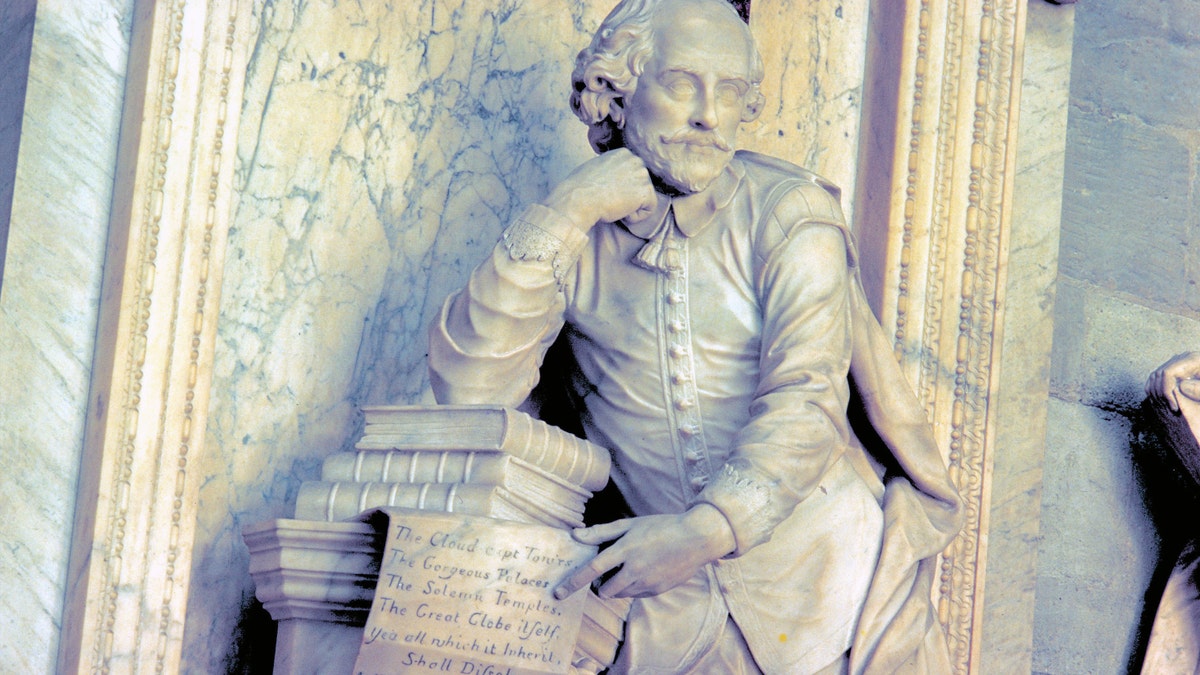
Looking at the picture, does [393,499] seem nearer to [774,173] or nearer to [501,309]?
[501,309]

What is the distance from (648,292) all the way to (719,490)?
451 mm

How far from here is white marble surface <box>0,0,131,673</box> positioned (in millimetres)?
3449

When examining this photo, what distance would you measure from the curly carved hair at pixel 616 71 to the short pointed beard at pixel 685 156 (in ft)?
0.23

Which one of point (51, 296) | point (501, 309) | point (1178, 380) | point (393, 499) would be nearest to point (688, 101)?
point (501, 309)

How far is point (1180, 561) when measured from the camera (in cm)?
423

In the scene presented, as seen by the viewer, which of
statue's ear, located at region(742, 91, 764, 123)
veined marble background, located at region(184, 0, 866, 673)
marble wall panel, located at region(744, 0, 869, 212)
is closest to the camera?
statue's ear, located at region(742, 91, 764, 123)

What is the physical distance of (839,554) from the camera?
343 centimetres

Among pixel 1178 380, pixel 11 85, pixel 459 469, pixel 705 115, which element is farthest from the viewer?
pixel 1178 380

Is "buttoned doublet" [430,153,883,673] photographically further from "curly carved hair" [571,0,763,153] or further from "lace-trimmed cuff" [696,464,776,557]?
"curly carved hair" [571,0,763,153]

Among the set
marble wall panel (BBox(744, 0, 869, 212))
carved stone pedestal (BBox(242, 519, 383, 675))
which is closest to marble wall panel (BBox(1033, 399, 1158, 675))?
marble wall panel (BBox(744, 0, 869, 212))

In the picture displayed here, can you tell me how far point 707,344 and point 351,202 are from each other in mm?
784

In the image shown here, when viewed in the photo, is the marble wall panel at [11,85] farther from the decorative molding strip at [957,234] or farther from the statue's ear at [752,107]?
the decorative molding strip at [957,234]

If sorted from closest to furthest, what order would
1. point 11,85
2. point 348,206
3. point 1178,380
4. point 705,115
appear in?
point 705,115 < point 11,85 < point 348,206 < point 1178,380

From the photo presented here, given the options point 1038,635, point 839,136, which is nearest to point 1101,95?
point 839,136
